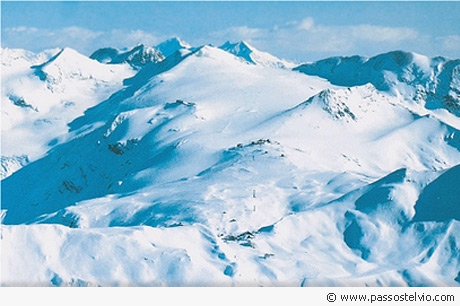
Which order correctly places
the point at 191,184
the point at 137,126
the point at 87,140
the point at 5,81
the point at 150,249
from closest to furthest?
1. the point at 150,249
2. the point at 191,184
3. the point at 137,126
4. the point at 87,140
5. the point at 5,81

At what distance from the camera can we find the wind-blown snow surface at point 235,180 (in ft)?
149

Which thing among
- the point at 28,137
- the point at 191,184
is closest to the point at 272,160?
the point at 191,184

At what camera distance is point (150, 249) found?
150 ft

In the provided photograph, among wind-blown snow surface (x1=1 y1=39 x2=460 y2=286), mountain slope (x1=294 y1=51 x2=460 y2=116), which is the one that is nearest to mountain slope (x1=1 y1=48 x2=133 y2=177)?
wind-blown snow surface (x1=1 y1=39 x2=460 y2=286)

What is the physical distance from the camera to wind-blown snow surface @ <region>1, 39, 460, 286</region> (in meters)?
45.4

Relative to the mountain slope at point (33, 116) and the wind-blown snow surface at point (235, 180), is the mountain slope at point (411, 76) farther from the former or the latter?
the mountain slope at point (33, 116)

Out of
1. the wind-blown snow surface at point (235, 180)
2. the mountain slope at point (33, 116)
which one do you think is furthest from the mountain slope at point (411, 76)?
the mountain slope at point (33, 116)

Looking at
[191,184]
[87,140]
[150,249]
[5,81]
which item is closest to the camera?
[150,249]

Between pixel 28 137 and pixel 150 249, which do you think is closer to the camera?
pixel 150 249

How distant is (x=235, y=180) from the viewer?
8525 centimetres

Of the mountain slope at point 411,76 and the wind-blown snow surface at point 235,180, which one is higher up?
the wind-blown snow surface at point 235,180

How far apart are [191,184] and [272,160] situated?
46.2 feet

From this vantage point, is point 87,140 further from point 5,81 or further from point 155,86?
point 5,81

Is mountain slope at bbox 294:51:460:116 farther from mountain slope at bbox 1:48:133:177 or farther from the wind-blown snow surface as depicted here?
mountain slope at bbox 1:48:133:177
